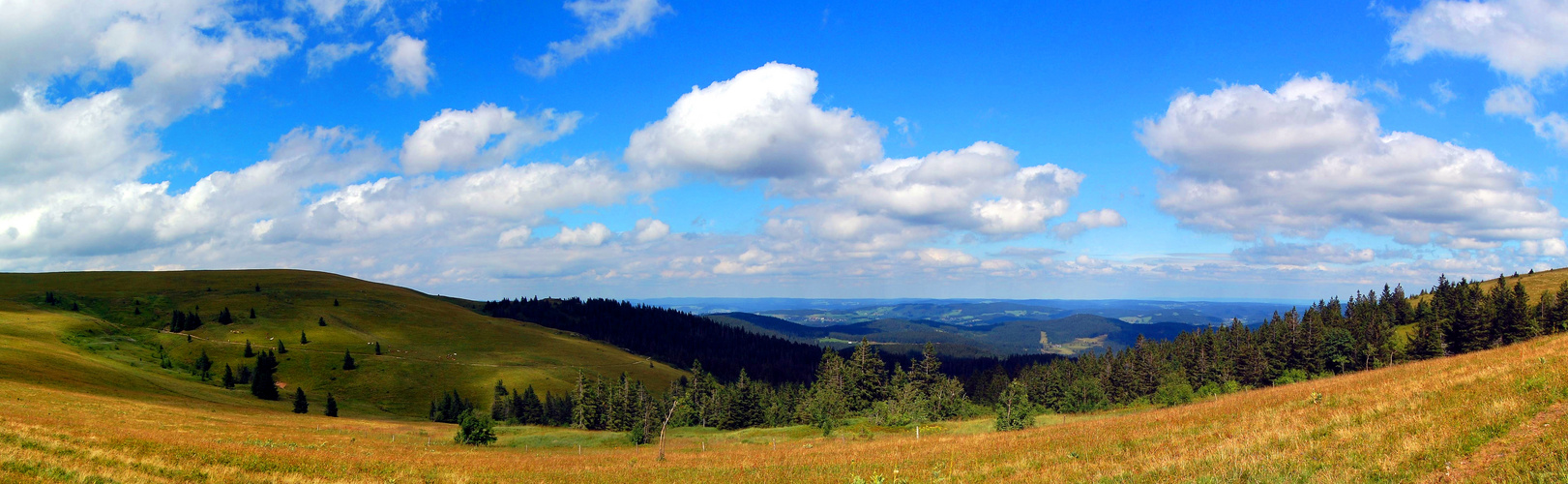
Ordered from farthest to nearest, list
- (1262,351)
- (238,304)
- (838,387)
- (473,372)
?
(238,304)
(473,372)
(1262,351)
(838,387)

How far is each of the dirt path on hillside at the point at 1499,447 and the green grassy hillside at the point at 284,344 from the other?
95108mm

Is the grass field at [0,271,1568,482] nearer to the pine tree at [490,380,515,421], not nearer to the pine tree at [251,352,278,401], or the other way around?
the pine tree at [490,380,515,421]

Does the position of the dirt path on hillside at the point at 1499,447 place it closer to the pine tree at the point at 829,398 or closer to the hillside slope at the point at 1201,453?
the hillside slope at the point at 1201,453

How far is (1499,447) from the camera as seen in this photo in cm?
1100

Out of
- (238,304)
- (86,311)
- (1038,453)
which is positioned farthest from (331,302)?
(1038,453)

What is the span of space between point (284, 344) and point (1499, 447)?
182 m

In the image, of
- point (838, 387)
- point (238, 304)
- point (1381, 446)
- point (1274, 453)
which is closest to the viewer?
point (1381, 446)

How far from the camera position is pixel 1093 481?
13328 millimetres

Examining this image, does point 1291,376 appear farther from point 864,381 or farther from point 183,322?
point 183,322

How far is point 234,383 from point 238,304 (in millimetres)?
82521

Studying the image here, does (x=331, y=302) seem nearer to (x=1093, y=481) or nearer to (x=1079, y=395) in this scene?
(x=1079, y=395)

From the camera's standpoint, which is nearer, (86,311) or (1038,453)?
(1038,453)

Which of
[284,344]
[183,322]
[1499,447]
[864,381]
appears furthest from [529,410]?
[1499,447]

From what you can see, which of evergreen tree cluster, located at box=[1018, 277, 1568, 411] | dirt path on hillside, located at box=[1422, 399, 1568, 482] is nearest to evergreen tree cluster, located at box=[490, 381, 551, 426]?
evergreen tree cluster, located at box=[1018, 277, 1568, 411]
